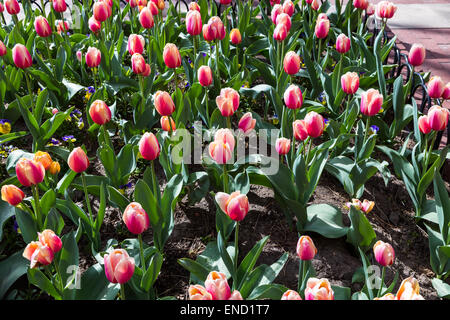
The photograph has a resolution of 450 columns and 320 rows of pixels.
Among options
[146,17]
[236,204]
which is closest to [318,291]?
[236,204]

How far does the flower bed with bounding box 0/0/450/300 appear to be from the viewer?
6.27 feet

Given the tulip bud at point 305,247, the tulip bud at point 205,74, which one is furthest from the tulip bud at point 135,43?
the tulip bud at point 305,247

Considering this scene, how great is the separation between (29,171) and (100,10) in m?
1.45

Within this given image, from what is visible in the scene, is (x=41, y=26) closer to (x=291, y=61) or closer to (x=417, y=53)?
(x=291, y=61)

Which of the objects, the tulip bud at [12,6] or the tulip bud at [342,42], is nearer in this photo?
the tulip bud at [342,42]

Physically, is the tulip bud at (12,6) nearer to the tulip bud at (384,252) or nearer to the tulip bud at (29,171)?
the tulip bud at (29,171)

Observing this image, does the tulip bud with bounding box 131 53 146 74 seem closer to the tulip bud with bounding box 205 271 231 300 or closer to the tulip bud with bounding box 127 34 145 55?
the tulip bud with bounding box 127 34 145 55

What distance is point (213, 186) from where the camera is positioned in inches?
103

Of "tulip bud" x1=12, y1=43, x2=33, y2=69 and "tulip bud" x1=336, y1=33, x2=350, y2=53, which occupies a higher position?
"tulip bud" x1=12, y1=43, x2=33, y2=69

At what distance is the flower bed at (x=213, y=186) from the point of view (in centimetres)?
191

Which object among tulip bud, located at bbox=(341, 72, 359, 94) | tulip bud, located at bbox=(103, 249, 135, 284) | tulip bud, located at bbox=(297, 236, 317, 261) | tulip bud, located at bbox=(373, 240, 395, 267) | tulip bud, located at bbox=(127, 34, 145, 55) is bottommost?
tulip bud, located at bbox=(373, 240, 395, 267)

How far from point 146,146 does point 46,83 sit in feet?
4.97

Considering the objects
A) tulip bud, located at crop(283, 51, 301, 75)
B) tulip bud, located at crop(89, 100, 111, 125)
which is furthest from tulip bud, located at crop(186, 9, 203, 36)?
tulip bud, located at crop(89, 100, 111, 125)
